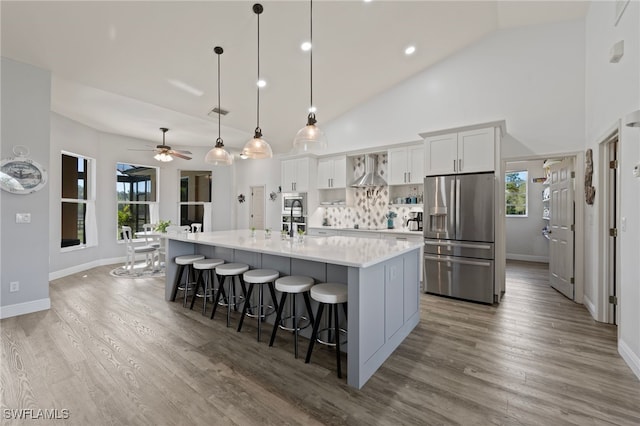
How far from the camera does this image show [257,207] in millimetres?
8141

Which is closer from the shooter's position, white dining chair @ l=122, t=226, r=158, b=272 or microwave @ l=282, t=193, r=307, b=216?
white dining chair @ l=122, t=226, r=158, b=272

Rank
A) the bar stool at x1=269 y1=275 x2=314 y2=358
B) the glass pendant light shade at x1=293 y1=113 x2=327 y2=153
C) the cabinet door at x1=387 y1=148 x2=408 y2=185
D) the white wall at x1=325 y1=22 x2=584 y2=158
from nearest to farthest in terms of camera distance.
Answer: the bar stool at x1=269 y1=275 x2=314 y2=358
the glass pendant light shade at x1=293 y1=113 x2=327 y2=153
the white wall at x1=325 y1=22 x2=584 y2=158
the cabinet door at x1=387 y1=148 x2=408 y2=185

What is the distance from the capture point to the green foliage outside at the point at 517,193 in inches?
289

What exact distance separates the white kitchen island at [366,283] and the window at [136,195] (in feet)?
15.4

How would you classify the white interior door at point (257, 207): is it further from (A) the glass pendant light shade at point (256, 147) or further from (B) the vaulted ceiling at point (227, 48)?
(A) the glass pendant light shade at point (256, 147)

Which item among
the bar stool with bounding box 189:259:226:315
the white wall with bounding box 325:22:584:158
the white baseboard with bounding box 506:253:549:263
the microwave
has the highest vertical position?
the white wall with bounding box 325:22:584:158

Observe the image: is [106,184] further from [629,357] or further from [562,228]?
[562,228]

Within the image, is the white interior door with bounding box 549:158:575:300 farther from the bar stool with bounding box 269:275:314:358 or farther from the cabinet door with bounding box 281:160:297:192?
→ the cabinet door with bounding box 281:160:297:192

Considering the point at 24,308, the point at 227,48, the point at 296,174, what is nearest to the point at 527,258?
the point at 296,174

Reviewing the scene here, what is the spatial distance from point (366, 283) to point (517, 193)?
7.26 meters

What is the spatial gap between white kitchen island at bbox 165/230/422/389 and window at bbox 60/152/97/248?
412 centimetres

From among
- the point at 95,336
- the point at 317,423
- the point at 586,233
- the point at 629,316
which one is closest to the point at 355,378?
the point at 317,423

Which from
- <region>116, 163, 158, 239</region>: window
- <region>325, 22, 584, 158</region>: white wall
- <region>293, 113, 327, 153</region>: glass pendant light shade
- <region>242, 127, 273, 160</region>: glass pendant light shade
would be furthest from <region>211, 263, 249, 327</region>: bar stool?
<region>116, 163, 158, 239</region>: window

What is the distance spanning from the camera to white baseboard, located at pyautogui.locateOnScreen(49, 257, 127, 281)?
203 inches
